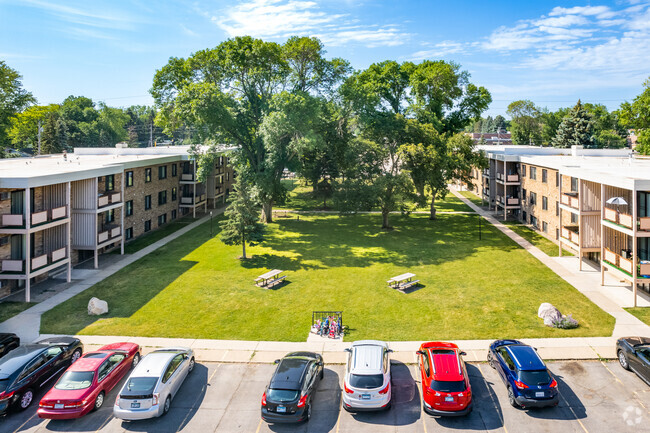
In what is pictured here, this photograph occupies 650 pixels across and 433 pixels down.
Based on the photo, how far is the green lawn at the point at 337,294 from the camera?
73.4 ft

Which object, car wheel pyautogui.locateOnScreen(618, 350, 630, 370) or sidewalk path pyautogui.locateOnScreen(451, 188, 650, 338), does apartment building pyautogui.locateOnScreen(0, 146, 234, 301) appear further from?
sidewalk path pyautogui.locateOnScreen(451, 188, 650, 338)

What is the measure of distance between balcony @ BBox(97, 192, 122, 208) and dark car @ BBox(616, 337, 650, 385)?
32.6 m

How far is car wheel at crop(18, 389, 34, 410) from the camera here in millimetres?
15789

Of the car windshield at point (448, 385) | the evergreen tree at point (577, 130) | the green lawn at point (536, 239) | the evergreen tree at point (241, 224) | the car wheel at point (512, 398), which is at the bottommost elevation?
the car wheel at point (512, 398)

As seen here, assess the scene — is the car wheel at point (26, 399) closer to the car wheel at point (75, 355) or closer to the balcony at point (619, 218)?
the car wheel at point (75, 355)

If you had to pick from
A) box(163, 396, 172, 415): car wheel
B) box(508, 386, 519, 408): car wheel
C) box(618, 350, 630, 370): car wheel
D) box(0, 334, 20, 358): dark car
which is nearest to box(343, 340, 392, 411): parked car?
box(508, 386, 519, 408): car wheel

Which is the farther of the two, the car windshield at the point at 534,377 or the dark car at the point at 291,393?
the car windshield at the point at 534,377

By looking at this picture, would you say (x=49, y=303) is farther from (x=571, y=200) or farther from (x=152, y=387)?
(x=571, y=200)

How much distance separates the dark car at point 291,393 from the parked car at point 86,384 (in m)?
6.26

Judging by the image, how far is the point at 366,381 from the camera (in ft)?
51.1

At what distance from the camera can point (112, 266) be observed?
3216cm

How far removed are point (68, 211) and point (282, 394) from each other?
21.7m

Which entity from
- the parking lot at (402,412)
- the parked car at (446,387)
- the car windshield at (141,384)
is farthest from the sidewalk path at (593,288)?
the car windshield at (141,384)

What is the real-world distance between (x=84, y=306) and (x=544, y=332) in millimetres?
24666
